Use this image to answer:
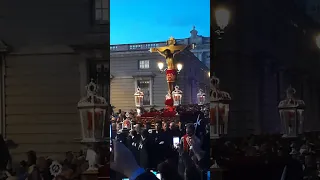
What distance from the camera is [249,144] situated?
3326 mm

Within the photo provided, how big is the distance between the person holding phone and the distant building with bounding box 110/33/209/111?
0.87 ft

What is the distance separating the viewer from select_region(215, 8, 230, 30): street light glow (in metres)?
3.24

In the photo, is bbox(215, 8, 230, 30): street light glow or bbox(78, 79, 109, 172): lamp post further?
bbox(215, 8, 230, 30): street light glow

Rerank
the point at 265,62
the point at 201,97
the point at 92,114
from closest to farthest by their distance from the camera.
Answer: the point at 92,114 < the point at 201,97 < the point at 265,62

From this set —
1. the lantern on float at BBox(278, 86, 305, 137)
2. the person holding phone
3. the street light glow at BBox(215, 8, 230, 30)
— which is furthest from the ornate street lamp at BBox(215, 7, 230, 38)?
the person holding phone

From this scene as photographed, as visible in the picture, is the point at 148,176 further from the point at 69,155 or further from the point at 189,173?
the point at 69,155

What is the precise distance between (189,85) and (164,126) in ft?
1.09

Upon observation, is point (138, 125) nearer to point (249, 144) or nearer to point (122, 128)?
point (122, 128)

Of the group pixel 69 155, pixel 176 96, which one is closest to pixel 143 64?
pixel 176 96

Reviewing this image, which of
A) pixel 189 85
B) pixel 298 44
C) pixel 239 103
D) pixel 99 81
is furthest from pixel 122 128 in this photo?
pixel 298 44

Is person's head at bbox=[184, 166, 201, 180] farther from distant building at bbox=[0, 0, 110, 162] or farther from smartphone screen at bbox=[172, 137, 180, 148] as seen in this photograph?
distant building at bbox=[0, 0, 110, 162]

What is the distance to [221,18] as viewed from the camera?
325 cm

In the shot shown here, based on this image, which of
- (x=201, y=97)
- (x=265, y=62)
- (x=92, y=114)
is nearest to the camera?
(x=92, y=114)

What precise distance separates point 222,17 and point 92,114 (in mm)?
1106
